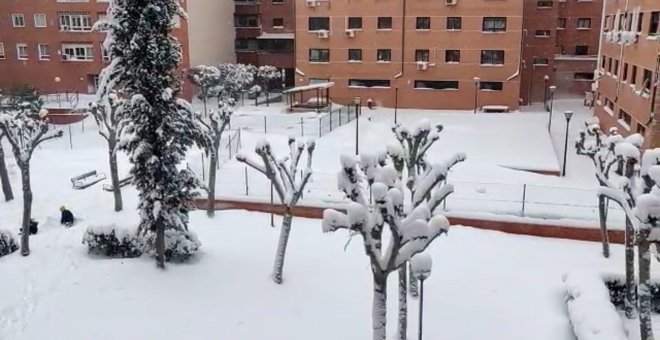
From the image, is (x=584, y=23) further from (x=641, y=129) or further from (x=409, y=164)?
(x=409, y=164)

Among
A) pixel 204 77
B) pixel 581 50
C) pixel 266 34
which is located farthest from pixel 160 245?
pixel 581 50

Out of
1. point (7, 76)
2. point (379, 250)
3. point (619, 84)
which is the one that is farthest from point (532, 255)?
point (7, 76)

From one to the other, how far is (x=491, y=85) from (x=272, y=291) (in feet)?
92.9

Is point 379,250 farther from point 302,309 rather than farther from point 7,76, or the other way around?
point 7,76

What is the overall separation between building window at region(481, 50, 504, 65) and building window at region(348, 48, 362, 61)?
7753 millimetres

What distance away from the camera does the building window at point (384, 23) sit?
127 feet

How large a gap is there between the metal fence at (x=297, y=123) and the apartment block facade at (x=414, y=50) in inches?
188

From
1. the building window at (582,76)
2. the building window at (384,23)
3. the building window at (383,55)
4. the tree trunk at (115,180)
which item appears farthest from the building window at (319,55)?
the tree trunk at (115,180)

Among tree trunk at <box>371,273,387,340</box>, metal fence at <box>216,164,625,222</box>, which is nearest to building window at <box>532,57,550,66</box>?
metal fence at <box>216,164,625,222</box>

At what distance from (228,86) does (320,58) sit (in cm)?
640

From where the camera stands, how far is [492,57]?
3750 centimetres

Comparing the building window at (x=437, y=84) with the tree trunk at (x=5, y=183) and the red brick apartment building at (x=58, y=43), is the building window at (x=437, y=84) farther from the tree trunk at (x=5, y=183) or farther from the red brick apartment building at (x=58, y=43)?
the tree trunk at (x=5, y=183)

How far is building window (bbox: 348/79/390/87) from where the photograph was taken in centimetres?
3934

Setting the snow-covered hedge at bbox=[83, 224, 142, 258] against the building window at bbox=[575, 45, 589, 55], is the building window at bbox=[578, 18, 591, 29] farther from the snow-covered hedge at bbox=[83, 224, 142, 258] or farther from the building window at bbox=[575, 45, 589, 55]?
the snow-covered hedge at bbox=[83, 224, 142, 258]
